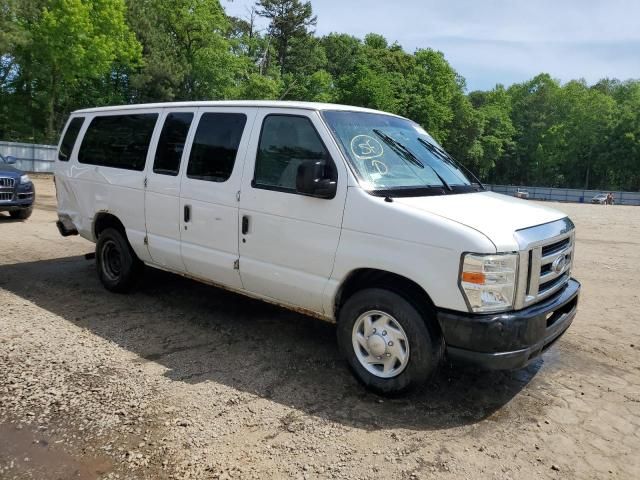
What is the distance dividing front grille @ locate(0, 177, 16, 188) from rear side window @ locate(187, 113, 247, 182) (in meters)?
8.36

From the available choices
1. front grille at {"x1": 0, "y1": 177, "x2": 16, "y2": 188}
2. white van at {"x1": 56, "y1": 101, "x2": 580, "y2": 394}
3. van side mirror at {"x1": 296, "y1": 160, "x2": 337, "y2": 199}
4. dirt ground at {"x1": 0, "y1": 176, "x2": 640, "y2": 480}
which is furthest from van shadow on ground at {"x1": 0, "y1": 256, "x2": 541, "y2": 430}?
front grille at {"x1": 0, "y1": 177, "x2": 16, "y2": 188}

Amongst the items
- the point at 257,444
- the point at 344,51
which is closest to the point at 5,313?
the point at 257,444

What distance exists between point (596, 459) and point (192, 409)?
273 centimetres

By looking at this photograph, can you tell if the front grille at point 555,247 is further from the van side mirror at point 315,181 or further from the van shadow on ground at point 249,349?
the van side mirror at point 315,181

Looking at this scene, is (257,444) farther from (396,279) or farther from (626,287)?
(626,287)

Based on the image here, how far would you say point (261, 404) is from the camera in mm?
3789

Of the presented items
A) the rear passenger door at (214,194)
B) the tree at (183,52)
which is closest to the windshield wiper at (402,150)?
the rear passenger door at (214,194)

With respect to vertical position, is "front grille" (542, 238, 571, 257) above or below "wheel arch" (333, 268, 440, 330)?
above

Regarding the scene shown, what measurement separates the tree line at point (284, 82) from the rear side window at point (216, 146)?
30256 millimetres

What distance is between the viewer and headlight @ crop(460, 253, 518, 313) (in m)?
3.37

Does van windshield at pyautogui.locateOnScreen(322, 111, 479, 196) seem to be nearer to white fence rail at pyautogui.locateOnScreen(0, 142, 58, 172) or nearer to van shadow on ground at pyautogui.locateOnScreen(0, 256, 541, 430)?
van shadow on ground at pyautogui.locateOnScreen(0, 256, 541, 430)

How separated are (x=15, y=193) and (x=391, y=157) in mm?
10208

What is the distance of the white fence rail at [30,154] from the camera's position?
Result: 28.9 metres

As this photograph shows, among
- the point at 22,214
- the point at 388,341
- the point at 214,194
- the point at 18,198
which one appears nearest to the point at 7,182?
the point at 18,198
